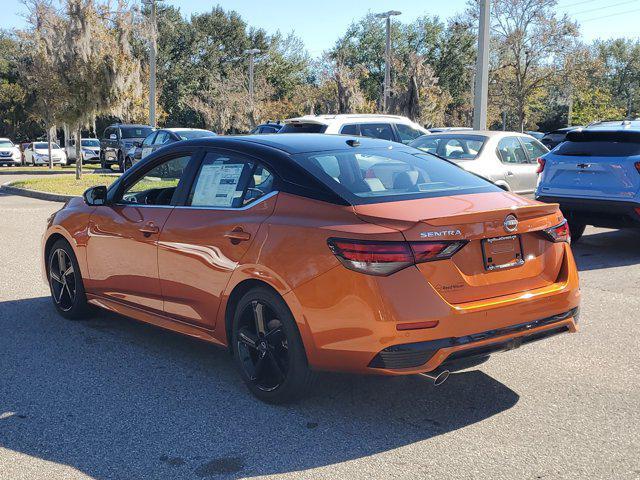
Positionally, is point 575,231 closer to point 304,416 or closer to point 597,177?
point 597,177

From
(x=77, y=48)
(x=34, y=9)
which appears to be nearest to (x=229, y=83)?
(x=34, y=9)

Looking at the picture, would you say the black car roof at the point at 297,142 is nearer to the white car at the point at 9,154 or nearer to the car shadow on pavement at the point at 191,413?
the car shadow on pavement at the point at 191,413

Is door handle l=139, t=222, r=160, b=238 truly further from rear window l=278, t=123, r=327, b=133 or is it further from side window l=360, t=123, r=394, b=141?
side window l=360, t=123, r=394, b=141

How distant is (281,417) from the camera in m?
4.32

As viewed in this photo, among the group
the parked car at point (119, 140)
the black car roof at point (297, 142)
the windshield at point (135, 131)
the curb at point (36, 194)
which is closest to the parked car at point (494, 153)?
the black car roof at point (297, 142)

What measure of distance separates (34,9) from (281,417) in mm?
33158

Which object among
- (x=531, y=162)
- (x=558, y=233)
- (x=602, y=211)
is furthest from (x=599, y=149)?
(x=558, y=233)

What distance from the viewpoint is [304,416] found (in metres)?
4.34

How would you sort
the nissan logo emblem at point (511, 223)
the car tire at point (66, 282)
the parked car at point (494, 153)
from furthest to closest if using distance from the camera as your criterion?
the parked car at point (494, 153)
the car tire at point (66, 282)
the nissan logo emblem at point (511, 223)

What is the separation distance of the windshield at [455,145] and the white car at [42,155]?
97.9 feet

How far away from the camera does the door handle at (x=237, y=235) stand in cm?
455

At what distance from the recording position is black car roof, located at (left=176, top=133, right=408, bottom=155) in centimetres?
492

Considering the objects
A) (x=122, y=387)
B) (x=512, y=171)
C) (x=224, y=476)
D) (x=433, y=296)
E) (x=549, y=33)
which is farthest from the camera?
(x=549, y=33)

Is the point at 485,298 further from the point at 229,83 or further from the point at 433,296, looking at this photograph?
the point at 229,83
